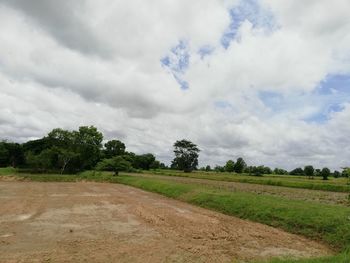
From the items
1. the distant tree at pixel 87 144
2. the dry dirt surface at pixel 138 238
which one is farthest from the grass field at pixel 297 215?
the distant tree at pixel 87 144

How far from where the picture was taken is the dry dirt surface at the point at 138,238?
9898 millimetres

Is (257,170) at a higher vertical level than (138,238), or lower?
higher

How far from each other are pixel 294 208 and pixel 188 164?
92127 millimetres

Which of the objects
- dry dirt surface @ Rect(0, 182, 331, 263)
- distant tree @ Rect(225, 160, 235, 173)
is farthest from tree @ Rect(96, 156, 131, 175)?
distant tree @ Rect(225, 160, 235, 173)

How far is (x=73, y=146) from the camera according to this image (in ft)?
242

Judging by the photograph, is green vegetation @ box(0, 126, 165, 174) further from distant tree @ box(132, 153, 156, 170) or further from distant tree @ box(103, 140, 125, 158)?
distant tree @ box(132, 153, 156, 170)

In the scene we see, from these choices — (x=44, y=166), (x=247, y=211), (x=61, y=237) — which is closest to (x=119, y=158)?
(x=44, y=166)

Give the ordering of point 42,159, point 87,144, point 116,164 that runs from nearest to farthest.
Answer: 1. point 116,164
2. point 42,159
3. point 87,144

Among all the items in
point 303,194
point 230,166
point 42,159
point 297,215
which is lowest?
point 297,215

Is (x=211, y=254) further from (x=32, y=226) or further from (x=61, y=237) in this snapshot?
(x=32, y=226)

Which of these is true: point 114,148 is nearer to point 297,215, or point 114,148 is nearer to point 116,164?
point 116,164

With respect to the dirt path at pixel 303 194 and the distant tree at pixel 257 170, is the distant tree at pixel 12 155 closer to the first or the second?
the distant tree at pixel 257 170

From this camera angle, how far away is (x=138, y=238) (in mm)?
12398

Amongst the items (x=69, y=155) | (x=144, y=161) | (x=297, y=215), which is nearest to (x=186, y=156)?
(x=144, y=161)
